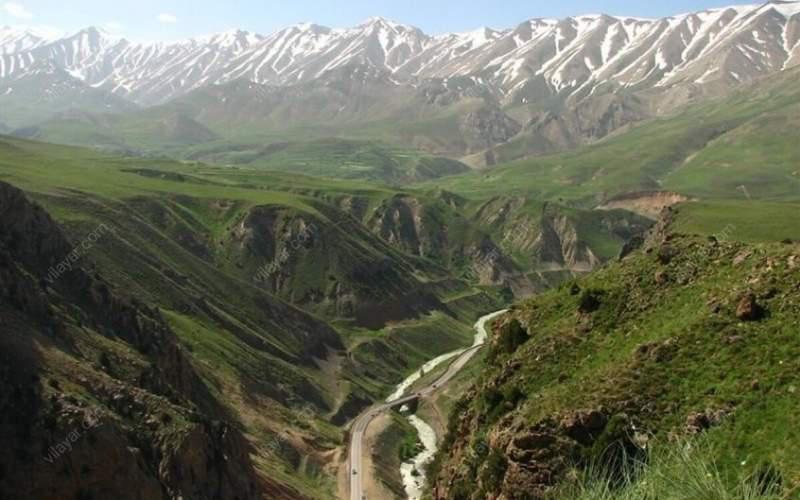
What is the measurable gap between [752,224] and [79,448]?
139 meters

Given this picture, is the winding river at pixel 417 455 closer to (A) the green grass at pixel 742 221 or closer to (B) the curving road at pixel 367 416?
(B) the curving road at pixel 367 416

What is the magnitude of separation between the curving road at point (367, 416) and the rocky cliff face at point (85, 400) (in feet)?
75.5

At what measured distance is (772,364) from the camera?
47.9 meters

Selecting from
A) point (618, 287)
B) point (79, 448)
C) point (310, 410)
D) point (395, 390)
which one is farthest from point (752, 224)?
point (79, 448)

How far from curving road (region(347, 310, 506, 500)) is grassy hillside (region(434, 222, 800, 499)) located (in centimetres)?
4081

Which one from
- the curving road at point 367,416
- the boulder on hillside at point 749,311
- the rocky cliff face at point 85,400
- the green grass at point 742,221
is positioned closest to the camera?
the boulder on hillside at point 749,311

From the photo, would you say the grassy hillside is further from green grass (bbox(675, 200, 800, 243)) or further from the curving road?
green grass (bbox(675, 200, 800, 243))

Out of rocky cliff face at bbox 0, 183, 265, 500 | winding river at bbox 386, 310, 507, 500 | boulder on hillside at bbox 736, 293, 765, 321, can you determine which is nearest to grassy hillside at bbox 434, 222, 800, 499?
boulder on hillside at bbox 736, 293, 765, 321

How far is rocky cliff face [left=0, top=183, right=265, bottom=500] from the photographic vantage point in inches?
2474

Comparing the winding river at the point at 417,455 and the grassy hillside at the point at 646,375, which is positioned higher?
the grassy hillside at the point at 646,375

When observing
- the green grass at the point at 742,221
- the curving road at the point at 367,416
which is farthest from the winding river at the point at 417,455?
the green grass at the point at 742,221

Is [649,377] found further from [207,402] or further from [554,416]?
[207,402]

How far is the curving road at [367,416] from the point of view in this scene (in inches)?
4257

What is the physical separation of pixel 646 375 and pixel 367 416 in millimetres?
92600
